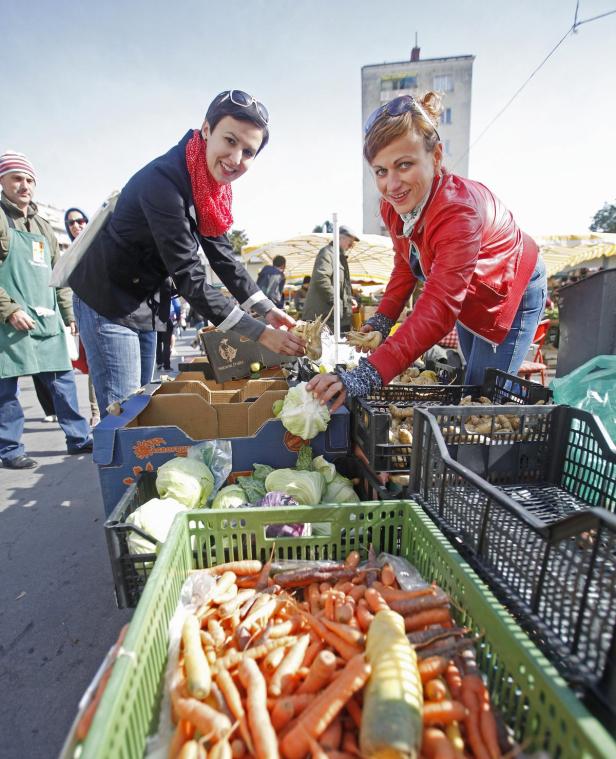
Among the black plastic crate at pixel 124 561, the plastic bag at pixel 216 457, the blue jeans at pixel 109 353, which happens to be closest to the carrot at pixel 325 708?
the black plastic crate at pixel 124 561

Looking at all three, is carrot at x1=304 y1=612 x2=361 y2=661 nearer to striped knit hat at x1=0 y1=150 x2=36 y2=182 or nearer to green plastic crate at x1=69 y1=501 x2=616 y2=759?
green plastic crate at x1=69 y1=501 x2=616 y2=759

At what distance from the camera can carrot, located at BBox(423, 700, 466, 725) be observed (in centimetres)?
96

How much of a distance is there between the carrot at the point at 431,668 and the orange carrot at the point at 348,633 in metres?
0.18

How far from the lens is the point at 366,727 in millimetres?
870

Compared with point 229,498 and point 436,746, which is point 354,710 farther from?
point 229,498

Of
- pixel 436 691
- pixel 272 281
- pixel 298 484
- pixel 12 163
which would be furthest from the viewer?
pixel 272 281

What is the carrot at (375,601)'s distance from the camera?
1.24 m

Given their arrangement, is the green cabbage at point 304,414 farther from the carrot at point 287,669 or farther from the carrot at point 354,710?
the carrot at point 354,710

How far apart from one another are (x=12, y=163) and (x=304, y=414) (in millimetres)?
3007

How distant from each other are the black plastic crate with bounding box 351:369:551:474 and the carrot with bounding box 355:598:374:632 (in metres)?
0.56

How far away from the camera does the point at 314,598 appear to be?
139 cm

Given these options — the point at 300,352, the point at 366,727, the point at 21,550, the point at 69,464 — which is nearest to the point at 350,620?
the point at 366,727

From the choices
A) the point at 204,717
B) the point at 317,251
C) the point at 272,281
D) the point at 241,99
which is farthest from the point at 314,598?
the point at 317,251

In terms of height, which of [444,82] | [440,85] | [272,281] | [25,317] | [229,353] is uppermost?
[444,82]
